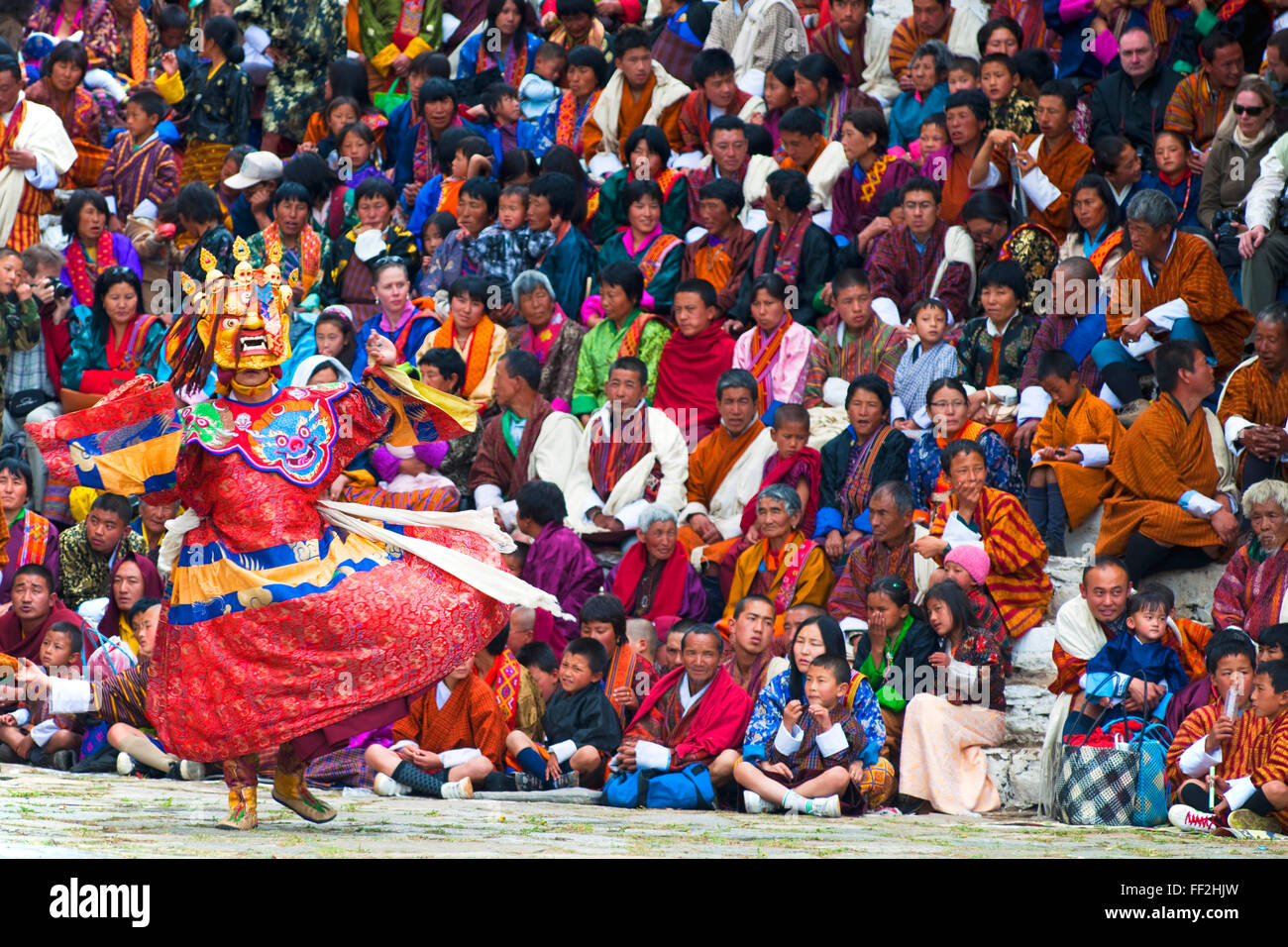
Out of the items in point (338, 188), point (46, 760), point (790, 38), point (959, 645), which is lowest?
point (46, 760)

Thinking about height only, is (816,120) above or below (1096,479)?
above

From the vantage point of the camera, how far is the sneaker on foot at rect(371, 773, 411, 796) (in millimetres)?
8008

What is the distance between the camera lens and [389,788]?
8023 mm


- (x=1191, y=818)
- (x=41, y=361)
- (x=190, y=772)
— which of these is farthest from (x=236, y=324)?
(x=41, y=361)

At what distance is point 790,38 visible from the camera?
1269 centimetres

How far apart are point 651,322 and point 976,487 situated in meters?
2.93

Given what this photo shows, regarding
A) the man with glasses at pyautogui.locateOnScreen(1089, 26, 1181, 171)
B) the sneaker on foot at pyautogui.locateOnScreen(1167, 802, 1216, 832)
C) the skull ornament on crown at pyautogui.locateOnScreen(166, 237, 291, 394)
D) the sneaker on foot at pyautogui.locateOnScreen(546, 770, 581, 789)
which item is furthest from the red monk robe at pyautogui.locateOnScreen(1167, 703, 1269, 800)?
the man with glasses at pyautogui.locateOnScreen(1089, 26, 1181, 171)

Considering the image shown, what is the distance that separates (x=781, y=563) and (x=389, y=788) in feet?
7.21

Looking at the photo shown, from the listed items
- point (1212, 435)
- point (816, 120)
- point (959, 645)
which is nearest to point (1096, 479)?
point (1212, 435)

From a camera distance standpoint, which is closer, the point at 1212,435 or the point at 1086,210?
the point at 1212,435

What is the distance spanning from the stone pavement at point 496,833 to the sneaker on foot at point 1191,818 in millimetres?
103

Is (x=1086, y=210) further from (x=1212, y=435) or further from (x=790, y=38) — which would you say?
(x=790, y=38)

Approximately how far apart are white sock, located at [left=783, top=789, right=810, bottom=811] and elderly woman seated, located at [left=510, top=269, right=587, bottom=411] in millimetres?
3770

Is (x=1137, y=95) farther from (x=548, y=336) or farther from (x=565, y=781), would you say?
(x=565, y=781)
